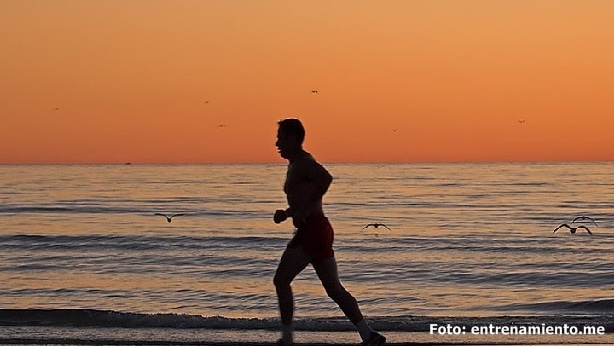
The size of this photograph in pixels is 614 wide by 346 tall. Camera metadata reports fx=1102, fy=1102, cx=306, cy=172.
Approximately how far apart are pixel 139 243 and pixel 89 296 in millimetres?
13919

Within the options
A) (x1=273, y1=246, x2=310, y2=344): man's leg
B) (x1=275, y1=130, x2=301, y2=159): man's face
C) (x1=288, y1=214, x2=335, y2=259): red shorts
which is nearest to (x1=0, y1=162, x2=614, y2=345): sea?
(x1=273, y1=246, x2=310, y2=344): man's leg

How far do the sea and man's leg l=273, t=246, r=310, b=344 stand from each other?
0.51m

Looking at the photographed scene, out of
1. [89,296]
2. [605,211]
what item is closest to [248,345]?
[89,296]

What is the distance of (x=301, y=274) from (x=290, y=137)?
12.2m

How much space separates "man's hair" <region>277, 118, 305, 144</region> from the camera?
835 centimetres

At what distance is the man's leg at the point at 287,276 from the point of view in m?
8.27

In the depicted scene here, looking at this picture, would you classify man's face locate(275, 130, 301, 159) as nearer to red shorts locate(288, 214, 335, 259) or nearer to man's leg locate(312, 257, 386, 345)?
red shorts locate(288, 214, 335, 259)

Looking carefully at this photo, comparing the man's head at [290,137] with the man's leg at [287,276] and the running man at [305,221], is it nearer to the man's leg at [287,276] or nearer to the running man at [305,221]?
the running man at [305,221]

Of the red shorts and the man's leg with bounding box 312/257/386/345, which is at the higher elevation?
the red shorts

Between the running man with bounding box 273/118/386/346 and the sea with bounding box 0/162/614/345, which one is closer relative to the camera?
the running man with bounding box 273/118/386/346

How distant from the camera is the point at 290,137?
27.4 feet

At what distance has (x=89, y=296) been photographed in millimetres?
18172

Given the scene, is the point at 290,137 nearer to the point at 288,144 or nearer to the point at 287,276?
the point at 288,144

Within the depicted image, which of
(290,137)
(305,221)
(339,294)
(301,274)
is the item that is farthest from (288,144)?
(301,274)
